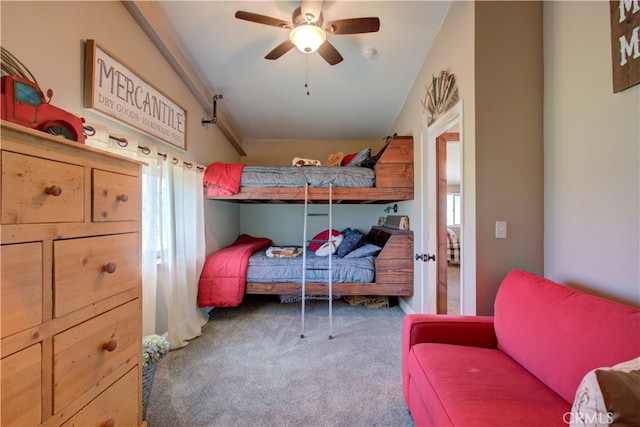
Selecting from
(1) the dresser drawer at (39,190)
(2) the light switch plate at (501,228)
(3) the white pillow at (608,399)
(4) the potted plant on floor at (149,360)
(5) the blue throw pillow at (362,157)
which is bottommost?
(4) the potted plant on floor at (149,360)

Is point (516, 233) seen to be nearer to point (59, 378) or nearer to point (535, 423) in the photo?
point (535, 423)

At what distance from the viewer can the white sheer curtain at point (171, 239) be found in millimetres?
1943

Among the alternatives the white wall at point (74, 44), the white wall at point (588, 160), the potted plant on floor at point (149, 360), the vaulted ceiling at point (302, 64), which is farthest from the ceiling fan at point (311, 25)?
the potted plant on floor at point (149, 360)

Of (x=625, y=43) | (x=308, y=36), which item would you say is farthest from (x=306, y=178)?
(x=625, y=43)

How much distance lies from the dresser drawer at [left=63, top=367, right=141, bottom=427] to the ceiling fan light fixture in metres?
2.29

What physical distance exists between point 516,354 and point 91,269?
1.93m

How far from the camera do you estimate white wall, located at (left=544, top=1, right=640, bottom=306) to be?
46.0 inches

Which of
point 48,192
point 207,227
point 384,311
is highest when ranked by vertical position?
point 48,192

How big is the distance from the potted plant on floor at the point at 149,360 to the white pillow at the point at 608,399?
6.07 feet

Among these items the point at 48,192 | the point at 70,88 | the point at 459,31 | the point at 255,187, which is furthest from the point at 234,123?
the point at 48,192

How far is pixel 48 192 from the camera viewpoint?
78 cm

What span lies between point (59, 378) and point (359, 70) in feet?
10.5

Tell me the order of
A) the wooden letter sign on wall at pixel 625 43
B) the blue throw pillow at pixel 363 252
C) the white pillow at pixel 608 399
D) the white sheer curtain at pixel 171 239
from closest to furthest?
the white pillow at pixel 608 399, the wooden letter sign on wall at pixel 625 43, the white sheer curtain at pixel 171 239, the blue throw pillow at pixel 363 252

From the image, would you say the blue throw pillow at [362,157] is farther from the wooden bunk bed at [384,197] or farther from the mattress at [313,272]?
the mattress at [313,272]
